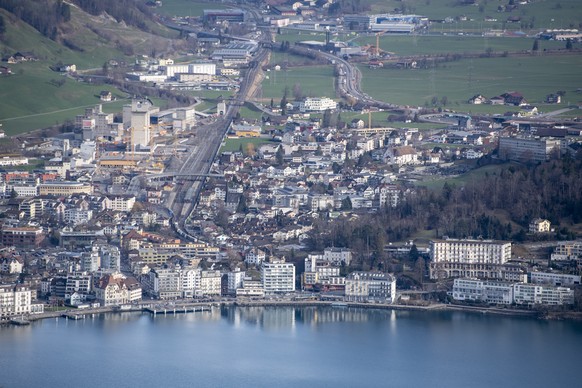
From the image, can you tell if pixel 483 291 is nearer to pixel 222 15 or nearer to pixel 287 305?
pixel 287 305

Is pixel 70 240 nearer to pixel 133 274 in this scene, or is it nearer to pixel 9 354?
pixel 133 274

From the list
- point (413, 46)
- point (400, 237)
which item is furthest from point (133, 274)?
point (413, 46)

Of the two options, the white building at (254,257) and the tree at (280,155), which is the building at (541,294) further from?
the tree at (280,155)

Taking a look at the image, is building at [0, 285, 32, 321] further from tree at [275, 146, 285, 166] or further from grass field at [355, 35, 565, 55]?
grass field at [355, 35, 565, 55]

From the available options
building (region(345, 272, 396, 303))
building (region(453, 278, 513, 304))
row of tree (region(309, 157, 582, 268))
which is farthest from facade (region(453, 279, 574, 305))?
row of tree (region(309, 157, 582, 268))

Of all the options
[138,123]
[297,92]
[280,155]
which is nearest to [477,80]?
[297,92]
